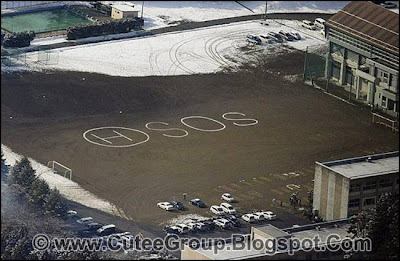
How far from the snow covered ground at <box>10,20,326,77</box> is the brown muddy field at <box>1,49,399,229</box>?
0.36 meters

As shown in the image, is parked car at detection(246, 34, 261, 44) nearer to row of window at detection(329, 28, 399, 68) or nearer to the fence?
row of window at detection(329, 28, 399, 68)

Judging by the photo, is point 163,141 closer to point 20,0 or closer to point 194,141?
point 194,141

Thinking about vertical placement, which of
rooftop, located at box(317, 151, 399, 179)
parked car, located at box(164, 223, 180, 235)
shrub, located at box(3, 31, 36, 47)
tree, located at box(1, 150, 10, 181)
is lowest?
parked car, located at box(164, 223, 180, 235)

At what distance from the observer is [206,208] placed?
53.4 ft

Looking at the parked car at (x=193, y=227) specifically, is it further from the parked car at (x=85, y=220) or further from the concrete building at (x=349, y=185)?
the concrete building at (x=349, y=185)

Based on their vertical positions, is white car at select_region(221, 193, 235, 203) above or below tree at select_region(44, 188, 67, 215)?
below

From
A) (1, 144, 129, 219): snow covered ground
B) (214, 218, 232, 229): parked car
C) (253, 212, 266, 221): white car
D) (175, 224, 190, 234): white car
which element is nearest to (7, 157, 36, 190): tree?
(1, 144, 129, 219): snow covered ground

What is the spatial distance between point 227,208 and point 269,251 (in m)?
2.29

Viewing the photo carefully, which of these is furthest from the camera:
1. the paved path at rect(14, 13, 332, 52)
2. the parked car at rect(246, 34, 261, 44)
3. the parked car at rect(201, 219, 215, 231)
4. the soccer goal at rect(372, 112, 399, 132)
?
the parked car at rect(246, 34, 261, 44)

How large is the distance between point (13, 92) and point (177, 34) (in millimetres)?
4010

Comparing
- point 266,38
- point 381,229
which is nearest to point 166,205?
point 381,229

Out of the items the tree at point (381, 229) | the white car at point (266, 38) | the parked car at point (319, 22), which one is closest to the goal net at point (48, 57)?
the white car at point (266, 38)

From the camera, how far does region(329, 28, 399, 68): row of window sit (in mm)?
20183

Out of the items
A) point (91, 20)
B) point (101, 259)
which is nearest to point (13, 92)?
point (91, 20)
